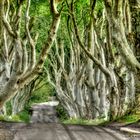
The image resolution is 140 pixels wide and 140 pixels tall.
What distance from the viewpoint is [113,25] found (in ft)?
46.7

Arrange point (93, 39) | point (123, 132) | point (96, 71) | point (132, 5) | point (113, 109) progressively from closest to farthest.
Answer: point (123, 132) → point (132, 5) → point (113, 109) → point (93, 39) → point (96, 71)

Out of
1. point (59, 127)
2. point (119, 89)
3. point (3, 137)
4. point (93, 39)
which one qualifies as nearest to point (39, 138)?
point (3, 137)

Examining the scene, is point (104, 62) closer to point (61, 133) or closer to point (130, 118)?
point (130, 118)

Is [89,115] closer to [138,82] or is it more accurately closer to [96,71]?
[96,71]

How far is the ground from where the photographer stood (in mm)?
12281

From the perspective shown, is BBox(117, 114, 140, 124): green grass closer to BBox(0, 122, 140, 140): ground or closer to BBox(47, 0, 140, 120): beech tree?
BBox(47, 0, 140, 120): beech tree

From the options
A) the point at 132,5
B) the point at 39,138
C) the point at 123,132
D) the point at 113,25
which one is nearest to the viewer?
the point at 39,138

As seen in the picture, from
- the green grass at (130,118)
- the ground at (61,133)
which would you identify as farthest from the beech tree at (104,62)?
the ground at (61,133)

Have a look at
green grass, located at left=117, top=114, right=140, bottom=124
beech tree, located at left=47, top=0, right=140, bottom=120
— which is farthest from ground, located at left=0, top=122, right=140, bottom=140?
beech tree, located at left=47, top=0, right=140, bottom=120

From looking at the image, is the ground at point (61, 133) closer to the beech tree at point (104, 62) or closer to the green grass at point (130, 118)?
the green grass at point (130, 118)

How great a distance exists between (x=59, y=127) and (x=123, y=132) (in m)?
2.72

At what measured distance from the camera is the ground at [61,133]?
1228 cm

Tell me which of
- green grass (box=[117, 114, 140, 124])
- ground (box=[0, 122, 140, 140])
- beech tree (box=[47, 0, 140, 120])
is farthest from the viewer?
green grass (box=[117, 114, 140, 124])

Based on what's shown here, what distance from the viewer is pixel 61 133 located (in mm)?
13219
